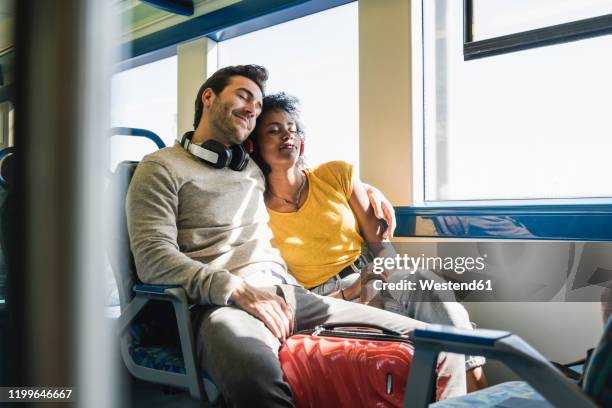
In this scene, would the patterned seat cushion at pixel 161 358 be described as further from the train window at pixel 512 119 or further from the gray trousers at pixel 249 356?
the train window at pixel 512 119

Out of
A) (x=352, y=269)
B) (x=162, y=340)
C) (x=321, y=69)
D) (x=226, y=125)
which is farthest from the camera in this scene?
(x=321, y=69)

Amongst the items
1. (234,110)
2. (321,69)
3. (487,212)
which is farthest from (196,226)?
(321,69)

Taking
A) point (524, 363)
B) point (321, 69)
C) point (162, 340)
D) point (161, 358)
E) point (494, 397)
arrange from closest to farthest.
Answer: point (524, 363), point (494, 397), point (161, 358), point (162, 340), point (321, 69)

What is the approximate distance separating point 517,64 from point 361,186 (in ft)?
2.83

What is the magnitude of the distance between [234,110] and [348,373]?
3.41 ft

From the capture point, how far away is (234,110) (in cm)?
189

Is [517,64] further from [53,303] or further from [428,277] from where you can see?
[53,303]

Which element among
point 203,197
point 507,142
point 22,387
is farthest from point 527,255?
point 22,387

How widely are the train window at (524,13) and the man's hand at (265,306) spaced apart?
1.50m

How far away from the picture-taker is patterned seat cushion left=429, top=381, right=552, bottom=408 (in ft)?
3.34

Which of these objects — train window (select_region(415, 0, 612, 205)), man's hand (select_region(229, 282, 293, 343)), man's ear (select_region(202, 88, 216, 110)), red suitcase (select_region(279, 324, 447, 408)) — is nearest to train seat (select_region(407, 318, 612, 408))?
red suitcase (select_region(279, 324, 447, 408))

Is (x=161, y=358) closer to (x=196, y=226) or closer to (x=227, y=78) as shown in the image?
(x=196, y=226)

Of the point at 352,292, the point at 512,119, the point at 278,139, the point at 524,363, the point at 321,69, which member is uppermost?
the point at 321,69

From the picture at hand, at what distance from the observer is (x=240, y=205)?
1790 mm
